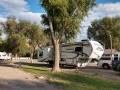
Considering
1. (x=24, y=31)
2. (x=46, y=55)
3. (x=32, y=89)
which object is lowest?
(x=32, y=89)

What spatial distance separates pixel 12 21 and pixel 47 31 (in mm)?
32644

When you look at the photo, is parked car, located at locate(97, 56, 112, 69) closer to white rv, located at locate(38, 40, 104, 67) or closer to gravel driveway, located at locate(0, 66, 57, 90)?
white rv, located at locate(38, 40, 104, 67)

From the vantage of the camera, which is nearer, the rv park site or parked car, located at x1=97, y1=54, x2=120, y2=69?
the rv park site

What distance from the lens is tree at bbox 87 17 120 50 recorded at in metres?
73.5

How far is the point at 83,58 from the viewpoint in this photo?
110ft

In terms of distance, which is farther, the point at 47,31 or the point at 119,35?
the point at 119,35

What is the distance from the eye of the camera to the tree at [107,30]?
241 feet

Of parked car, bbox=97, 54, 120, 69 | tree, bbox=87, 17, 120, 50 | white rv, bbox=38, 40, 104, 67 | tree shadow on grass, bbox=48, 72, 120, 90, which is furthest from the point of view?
tree, bbox=87, 17, 120, 50

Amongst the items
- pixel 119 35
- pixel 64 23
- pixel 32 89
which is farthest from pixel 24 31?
pixel 32 89

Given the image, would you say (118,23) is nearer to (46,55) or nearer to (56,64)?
(46,55)

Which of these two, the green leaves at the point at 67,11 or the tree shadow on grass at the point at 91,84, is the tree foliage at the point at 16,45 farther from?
the tree shadow on grass at the point at 91,84

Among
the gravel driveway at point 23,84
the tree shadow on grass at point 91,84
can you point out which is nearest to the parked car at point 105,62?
the tree shadow on grass at point 91,84

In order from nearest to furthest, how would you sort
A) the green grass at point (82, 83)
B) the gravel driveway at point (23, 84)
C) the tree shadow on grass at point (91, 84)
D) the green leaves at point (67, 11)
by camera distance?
the gravel driveway at point (23, 84), the green grass at point (82, 83), the tree shadow on grass at point (91, 84), the green leaves at point (67, 11)

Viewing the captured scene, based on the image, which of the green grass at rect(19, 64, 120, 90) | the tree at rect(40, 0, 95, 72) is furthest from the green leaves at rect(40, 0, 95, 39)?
the green grass at rect(19, 64, 120, 90)
